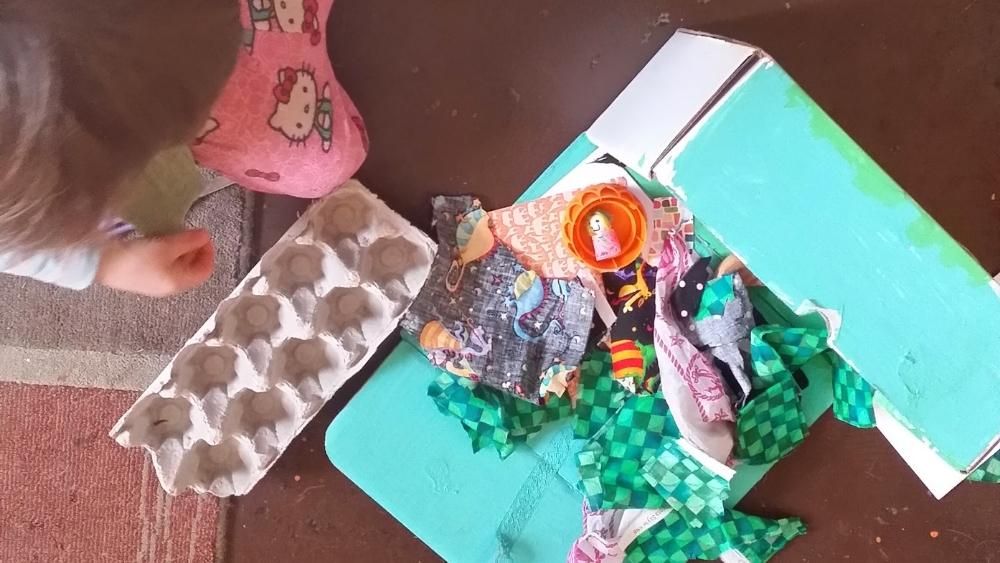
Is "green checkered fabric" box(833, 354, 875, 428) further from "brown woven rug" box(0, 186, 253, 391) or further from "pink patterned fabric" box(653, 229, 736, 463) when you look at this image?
"brown woven rug" box(0, 186, 253, 391)

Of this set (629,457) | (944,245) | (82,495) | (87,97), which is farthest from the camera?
(82,495)

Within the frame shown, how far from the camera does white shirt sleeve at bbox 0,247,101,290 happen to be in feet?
1.92

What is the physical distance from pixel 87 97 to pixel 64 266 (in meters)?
0.26

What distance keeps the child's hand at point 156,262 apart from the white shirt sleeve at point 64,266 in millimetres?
10

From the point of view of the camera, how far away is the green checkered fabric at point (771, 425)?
74cm

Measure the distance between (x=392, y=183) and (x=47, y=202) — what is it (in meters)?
0.43

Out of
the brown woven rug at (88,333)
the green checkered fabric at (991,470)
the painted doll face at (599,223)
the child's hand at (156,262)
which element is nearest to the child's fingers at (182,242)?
the child's hand at (156,262)

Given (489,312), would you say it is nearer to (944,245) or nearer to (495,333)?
(495,333)

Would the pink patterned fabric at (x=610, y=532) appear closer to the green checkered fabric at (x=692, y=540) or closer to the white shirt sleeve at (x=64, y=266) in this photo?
the green checkered fabric at (x=692, y=540)

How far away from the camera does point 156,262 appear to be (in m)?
0.65

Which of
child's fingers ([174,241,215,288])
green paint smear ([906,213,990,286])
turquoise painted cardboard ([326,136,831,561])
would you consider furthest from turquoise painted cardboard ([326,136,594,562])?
green paint smear ([906,213,990,286])

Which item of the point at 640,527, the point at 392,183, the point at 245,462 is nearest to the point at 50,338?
the point at 245,462

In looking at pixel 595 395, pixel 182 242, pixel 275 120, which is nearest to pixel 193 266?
pixel 182 242

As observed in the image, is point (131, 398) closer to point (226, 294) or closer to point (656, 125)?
point (226, 294)
